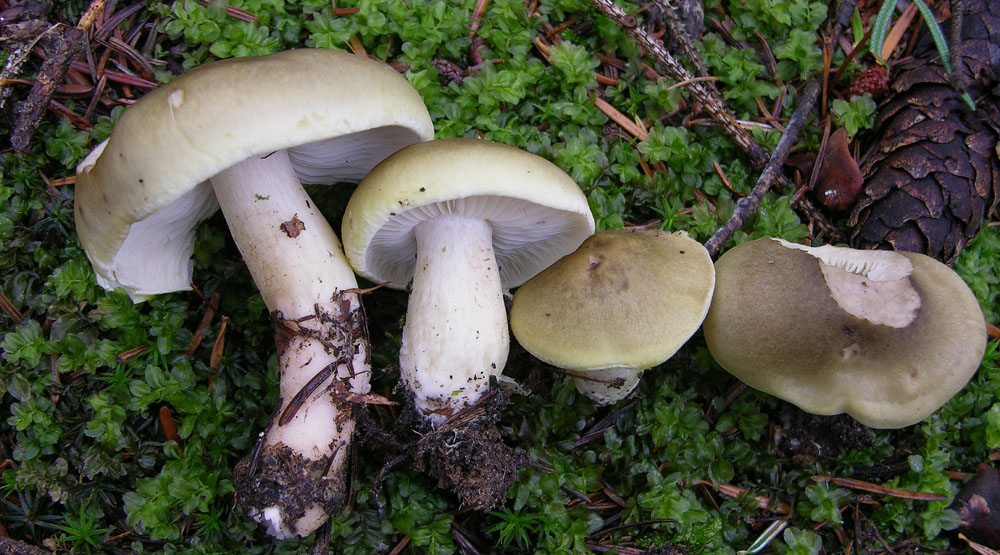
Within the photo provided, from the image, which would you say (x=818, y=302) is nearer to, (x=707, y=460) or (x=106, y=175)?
(x=707, y=460)

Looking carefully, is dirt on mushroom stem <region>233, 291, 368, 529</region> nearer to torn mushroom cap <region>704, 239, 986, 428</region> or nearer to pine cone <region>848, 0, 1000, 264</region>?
torn mushroom cap <region>704, 239, 986, 428</region>

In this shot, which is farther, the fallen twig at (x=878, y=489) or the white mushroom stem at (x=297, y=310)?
the fallen twig at (x=878, y=489)

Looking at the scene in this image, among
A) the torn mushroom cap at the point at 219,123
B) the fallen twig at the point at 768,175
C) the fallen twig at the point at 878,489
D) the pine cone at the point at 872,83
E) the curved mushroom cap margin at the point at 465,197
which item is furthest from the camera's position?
the pine cone at the point at 872,83

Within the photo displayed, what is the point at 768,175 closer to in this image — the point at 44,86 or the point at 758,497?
the point at 758,497

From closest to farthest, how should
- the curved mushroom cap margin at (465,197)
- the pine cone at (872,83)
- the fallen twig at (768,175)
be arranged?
1. the curved mushroom cap margin at (465,197)
2. the fallen twig at (768,175)
3. the pine cone at (872,83)

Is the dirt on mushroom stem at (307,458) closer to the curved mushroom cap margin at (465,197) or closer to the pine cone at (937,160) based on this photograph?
the curved mushroom cap margin at (465,197)

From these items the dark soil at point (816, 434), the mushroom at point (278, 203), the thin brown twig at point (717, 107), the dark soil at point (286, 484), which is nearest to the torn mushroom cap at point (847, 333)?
the dark soil at point (816, 434)
